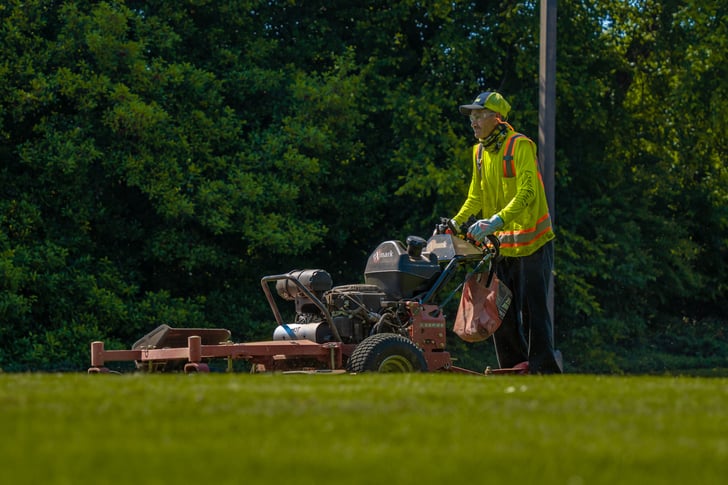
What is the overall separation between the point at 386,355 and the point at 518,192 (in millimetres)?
1798

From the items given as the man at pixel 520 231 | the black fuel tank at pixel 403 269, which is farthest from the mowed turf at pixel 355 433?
the man at pixel 520 231

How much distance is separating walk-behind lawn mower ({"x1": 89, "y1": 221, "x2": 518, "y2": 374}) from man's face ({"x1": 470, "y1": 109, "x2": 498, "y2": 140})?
872 millimetres


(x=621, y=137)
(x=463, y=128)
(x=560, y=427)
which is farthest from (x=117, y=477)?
(x=621, y=137)

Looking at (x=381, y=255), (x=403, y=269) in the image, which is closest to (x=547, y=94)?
(x=381, y=255)

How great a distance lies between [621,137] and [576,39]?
7.57ft

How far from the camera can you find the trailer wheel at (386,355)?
9.67 meters

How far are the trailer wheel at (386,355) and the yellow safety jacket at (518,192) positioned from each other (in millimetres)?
1393

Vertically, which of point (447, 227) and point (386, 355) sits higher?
point (447, 227)

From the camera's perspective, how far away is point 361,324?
34.4 feet

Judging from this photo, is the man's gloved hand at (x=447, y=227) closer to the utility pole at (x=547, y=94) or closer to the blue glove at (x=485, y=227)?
the blue glove at (x=485, y=227)

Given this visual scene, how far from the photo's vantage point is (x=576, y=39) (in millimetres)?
21547

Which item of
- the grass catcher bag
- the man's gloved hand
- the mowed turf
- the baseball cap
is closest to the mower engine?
the man's gloved hand

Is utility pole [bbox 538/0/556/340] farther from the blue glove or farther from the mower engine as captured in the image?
the blue glove

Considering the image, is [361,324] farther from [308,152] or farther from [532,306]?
[308,152]
